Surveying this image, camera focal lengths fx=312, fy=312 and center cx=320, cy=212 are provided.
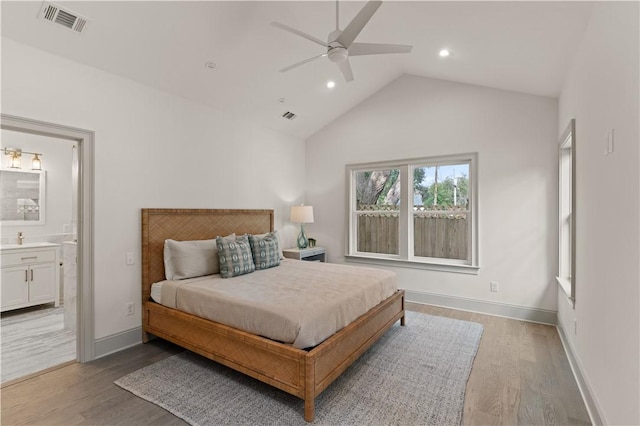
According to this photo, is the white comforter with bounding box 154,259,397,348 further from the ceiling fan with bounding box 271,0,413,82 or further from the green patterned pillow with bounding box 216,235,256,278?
the ceiling fan with bounding box 271,0,413,82

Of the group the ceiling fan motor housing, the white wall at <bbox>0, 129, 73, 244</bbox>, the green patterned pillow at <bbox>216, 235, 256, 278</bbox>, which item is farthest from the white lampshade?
the white wall at <bbox>0, 129, 73, 244</bbox>

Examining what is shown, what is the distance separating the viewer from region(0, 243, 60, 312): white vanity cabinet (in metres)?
4.00

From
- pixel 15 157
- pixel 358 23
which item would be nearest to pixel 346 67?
pixel 358 23

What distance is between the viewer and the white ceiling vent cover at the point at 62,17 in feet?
7.48

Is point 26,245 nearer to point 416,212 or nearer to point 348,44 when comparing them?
point 348,44

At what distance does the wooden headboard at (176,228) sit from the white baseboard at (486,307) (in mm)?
2726

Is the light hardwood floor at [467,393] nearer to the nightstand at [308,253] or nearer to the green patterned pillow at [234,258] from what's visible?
the green patterned pillow at [234,258]

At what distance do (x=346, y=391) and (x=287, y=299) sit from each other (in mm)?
816

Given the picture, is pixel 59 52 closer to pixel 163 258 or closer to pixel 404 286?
pixel 163 258

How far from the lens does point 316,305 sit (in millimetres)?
2354

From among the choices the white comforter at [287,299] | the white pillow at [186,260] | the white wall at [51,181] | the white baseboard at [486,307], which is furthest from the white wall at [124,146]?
the white baseboard at [486,307]

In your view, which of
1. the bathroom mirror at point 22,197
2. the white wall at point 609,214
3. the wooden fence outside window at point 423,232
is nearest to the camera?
the white wall at point 609,214

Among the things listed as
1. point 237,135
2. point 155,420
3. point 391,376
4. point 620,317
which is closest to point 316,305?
point 391,376

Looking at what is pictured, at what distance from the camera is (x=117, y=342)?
307 centimetres
